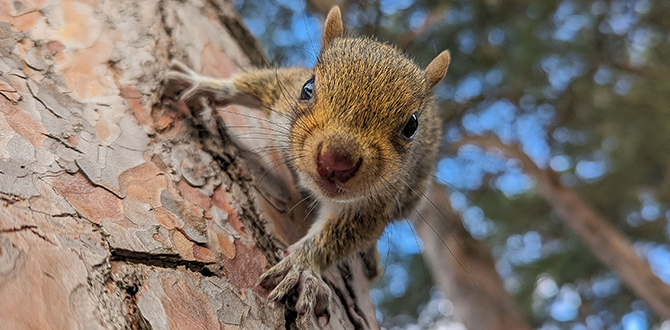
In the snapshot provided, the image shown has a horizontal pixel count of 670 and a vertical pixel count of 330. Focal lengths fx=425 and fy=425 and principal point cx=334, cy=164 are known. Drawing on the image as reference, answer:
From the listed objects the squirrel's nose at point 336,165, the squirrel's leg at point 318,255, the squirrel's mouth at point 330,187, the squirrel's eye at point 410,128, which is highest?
the squirrel's eye at point 410,128

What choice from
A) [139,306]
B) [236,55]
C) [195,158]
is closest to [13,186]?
[139,306]

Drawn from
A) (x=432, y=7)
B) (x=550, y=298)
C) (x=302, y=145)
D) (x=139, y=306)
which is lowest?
(x=550, y=298)

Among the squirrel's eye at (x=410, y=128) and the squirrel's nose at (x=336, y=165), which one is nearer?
the squirrel's nose at (x=336, y=165)

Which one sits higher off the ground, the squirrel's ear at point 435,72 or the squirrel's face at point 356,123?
the squirrel's ear at point 435,72

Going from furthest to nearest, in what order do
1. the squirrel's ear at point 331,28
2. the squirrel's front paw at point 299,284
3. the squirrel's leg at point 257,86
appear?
1. the squirrel's ear at point 331,28
2. the squirrel's leg at point 257,86
3. the squirrel's front paw at point 299,284

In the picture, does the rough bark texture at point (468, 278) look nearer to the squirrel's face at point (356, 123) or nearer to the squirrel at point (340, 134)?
the squirrel at point (340, 134)

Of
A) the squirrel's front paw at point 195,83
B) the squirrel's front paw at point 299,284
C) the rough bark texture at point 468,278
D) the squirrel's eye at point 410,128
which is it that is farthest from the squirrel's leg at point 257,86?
the rough bark texture at point 468,278

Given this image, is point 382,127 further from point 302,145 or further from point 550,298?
point 550,298
